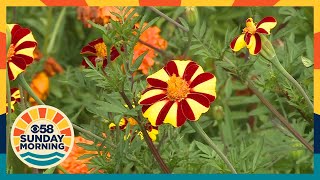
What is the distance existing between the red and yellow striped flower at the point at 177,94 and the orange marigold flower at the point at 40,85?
0.54m

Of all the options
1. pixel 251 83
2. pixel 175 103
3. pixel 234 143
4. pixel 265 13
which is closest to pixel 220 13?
pixel 265 13

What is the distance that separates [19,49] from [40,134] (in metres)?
0.14

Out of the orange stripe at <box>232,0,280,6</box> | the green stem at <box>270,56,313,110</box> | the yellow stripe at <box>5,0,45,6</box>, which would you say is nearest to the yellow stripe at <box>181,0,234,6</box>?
the orange stripe at <box>232,0,280,6</box>

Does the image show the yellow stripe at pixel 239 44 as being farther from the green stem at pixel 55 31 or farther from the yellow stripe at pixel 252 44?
the green stem at pixel 55 31

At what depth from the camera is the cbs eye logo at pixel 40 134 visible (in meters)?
1.34

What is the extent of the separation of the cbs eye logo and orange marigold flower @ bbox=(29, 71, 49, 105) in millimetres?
423

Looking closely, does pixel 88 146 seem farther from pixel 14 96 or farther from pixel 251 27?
pixel 251 27

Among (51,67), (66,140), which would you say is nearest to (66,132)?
(66,140)

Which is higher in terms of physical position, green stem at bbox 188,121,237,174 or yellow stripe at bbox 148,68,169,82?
yellow stripe at bbox 148,68,169,82

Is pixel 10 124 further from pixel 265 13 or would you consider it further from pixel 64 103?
pixel 265 13

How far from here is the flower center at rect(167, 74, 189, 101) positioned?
128 centimetres

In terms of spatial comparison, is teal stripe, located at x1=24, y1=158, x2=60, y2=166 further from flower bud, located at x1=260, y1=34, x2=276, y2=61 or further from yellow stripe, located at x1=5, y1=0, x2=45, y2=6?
flower bud, located at x1=260, y1=34, x2=276, y2=61

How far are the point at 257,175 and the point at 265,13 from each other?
0.48 metres

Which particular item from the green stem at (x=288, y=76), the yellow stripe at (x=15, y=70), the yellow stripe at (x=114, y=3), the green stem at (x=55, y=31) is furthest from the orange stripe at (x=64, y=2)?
the green stem at (x=55, y=31)
